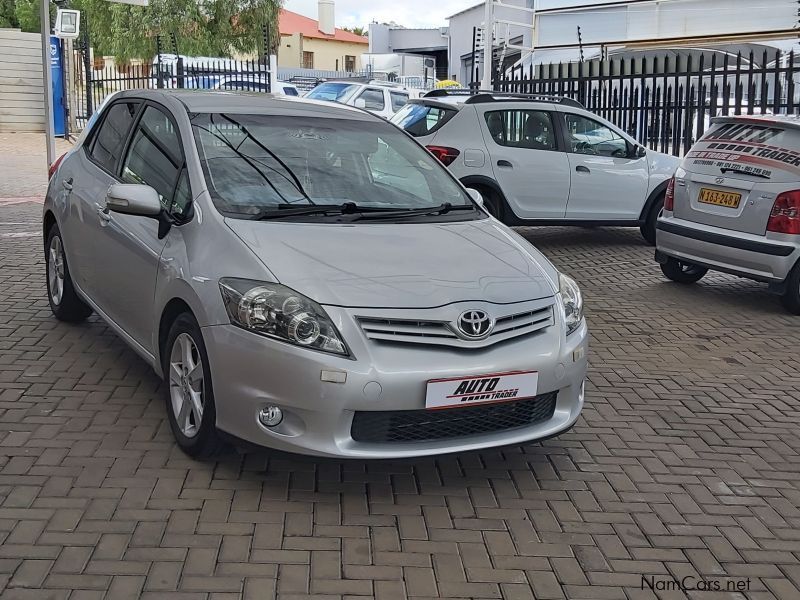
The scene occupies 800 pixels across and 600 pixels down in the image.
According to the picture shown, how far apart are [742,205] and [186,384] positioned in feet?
17.7

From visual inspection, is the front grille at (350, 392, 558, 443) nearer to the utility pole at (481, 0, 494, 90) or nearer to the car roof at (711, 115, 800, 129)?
the car roof at (711, 115, 800, 129)

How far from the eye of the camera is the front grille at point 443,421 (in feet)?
13.1

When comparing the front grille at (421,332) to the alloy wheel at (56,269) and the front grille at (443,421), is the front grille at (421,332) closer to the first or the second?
the front grille at (443,421)

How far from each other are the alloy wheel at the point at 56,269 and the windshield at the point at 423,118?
191 inches

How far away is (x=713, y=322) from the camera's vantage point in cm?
786

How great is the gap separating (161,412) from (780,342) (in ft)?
15.0

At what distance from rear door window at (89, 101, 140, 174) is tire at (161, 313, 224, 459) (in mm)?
1657

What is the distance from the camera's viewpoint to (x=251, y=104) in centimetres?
552

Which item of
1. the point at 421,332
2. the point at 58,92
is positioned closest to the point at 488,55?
the point at 58,92

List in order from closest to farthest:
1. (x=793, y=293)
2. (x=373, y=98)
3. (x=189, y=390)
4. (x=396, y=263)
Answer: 1. (x=396, y=263)
2. (x=189, y=390)
3. (x=793, y=293)
4. (x=373, y=98)

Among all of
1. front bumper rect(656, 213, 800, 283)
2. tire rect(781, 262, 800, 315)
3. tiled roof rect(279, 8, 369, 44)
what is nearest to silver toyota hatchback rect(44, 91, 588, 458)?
front bumper rect(656, 213, 800, 283)

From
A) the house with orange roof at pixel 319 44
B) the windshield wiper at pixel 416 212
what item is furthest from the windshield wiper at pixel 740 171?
the house with orange roof at pixel 319 44

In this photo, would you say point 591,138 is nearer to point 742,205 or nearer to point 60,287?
point 742,205

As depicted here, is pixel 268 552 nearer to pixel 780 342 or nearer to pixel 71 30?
pixel 780 342
